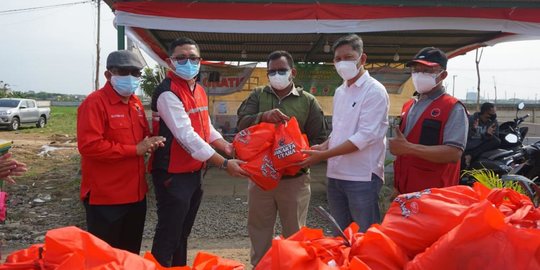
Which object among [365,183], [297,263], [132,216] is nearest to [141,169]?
[132,216]

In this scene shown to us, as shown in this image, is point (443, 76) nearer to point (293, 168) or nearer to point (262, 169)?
point (293, 168)

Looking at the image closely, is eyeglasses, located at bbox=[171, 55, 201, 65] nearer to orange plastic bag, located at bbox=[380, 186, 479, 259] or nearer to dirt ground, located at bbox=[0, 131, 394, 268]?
orange plastic bag, located at bbox=[380, 186, 479, 259]

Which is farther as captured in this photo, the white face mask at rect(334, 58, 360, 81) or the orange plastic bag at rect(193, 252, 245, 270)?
the white face mask at rect(334, 58, 360, 81)

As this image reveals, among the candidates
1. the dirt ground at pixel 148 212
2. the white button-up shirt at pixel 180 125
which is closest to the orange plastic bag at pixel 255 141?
the white button-up shirt at pixel 180 125

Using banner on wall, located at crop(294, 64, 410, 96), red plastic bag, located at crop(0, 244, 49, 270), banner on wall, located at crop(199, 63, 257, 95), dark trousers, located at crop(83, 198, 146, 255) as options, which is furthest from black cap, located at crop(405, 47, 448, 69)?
banner on wall, located at crop(199, 63, 257, 95)

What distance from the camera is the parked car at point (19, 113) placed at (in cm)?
2194

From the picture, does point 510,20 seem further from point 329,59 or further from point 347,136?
point 329,59

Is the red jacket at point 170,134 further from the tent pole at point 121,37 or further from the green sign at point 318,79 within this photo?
the green sign at point 318,79

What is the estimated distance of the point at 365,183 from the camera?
281cm

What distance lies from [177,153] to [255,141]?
0.55 meters

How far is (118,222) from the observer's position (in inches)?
110

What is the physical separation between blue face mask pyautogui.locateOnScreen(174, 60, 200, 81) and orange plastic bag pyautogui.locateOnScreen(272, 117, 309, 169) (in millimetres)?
740

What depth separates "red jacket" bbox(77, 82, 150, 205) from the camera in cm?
260

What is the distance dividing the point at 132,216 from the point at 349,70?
5.94 feet
